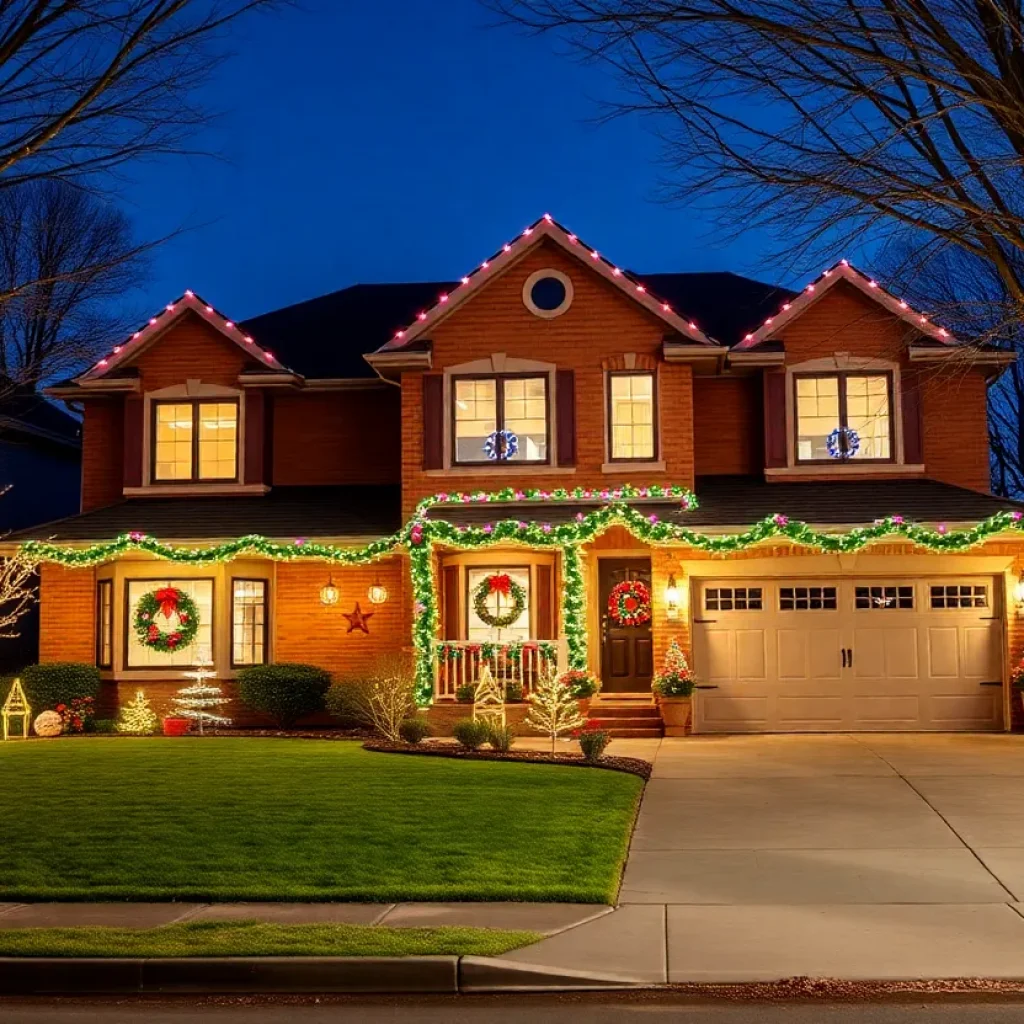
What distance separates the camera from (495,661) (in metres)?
20.7

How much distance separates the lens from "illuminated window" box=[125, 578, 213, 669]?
22.0 metres

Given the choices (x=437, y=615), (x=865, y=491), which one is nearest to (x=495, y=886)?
(x=437, y=615)

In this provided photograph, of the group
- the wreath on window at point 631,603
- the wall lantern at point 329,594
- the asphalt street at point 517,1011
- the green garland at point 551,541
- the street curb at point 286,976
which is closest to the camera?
the asphalt street at point 517,1011

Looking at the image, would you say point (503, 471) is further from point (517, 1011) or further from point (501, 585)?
point (517, 1011)

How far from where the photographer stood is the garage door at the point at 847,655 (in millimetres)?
20422

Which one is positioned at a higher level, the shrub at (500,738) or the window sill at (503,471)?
the window sill at (503,471)

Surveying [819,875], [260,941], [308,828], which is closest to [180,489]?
[308,828]

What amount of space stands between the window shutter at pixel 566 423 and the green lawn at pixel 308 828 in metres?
6.52

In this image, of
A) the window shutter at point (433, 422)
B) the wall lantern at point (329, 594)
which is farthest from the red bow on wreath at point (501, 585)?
the wall lantern at point (329, 594)

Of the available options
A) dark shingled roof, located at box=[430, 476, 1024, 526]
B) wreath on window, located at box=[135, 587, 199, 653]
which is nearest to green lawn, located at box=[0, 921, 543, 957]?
dark shingled roof, located at box=[430, 476, 1024, 526]

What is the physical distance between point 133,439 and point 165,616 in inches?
130

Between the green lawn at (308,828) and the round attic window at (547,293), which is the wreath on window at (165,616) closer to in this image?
the green lawn at (308,828)

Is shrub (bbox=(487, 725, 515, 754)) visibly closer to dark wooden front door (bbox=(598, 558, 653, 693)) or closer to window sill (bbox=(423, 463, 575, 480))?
dark wooden front door (bbox=(598, 558, 653, 693))

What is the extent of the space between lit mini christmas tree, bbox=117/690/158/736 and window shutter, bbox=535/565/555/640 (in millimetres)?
6093
